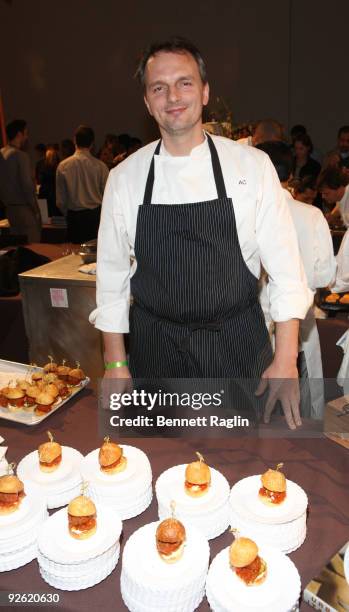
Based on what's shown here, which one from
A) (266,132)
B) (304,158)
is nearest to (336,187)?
(266,132)

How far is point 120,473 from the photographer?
105 centimetres

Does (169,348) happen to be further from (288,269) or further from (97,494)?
(97,494)

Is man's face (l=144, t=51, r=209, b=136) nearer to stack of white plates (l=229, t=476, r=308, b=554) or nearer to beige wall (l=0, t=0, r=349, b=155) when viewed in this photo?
stack of white plates (l=229, t=476, r=308, b=554)

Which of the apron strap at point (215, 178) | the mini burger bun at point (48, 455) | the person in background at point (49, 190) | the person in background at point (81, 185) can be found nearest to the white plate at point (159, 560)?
the mini burger bun at point (48, 455)

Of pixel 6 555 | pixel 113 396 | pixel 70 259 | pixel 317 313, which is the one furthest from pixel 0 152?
pixel 6 555

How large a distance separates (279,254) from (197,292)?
0.74 ft

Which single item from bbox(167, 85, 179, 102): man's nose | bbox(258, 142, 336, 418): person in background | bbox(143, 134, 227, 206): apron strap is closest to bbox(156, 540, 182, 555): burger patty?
bbox(143, 134, 227, 206): apron strap

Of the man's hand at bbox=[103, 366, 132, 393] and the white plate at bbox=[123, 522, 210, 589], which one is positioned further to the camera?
the man's hand at bbox=[103, 366, 132, 393]

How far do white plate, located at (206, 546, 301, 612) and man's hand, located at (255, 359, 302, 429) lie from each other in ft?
1.32

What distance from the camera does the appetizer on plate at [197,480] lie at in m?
0.97

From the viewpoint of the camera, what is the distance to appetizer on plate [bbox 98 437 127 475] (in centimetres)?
104

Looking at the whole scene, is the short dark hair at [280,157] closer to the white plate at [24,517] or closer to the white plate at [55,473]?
the white plate at [55,473]

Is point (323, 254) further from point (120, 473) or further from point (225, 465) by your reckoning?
point (120, 473)

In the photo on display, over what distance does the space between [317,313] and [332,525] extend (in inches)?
60.0
